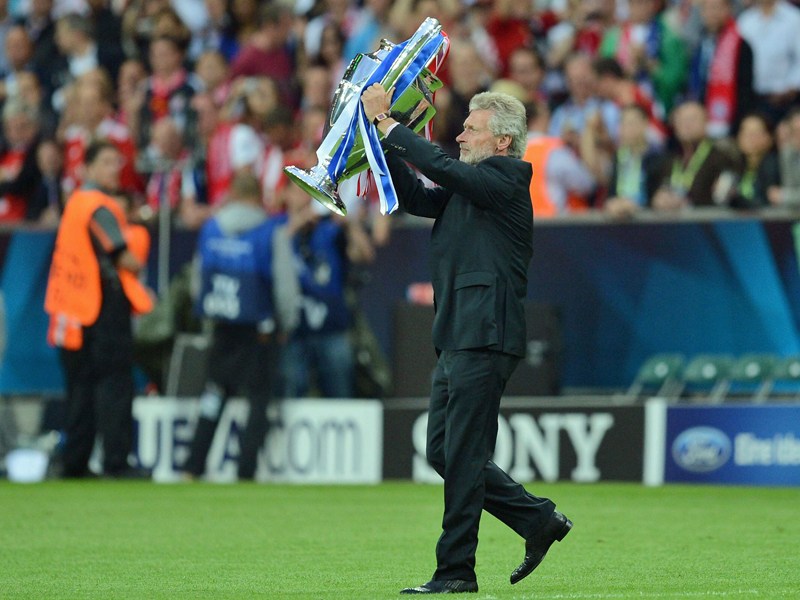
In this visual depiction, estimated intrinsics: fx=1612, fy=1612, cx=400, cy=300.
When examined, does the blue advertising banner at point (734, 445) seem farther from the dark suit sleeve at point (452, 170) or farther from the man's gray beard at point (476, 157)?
the dark suit sleeve at point (452, 170)

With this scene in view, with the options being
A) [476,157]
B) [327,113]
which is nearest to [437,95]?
[327,113]

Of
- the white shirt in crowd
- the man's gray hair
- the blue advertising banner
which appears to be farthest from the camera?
the white shirt in crowd

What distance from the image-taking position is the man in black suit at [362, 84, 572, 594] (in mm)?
6527

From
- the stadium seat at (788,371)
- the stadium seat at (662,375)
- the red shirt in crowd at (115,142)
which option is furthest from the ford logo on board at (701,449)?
the red shirt in crowd at (115,142)

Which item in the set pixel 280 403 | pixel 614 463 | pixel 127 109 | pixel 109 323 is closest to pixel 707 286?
pixel 614 463

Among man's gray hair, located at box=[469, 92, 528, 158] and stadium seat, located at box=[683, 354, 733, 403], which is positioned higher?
man's gray hair, located at box=[469, 92, 528, 158]

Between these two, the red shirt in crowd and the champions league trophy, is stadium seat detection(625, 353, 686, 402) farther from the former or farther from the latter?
the champions league trophy

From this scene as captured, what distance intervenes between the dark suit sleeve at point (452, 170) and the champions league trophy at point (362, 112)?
0.16 meters

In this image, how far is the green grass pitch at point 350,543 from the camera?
271 inches

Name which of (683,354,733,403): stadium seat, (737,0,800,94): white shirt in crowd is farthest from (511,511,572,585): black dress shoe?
(737,0,800,94): white shirt in crowd

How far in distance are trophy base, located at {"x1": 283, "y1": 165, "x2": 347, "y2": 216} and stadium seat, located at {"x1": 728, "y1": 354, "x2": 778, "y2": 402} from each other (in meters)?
7.20

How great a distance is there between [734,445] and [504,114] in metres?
7.28

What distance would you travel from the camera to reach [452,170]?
21.2 feet

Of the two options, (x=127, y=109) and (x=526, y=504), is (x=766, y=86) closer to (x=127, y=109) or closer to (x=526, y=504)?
(x=127, y=109)
